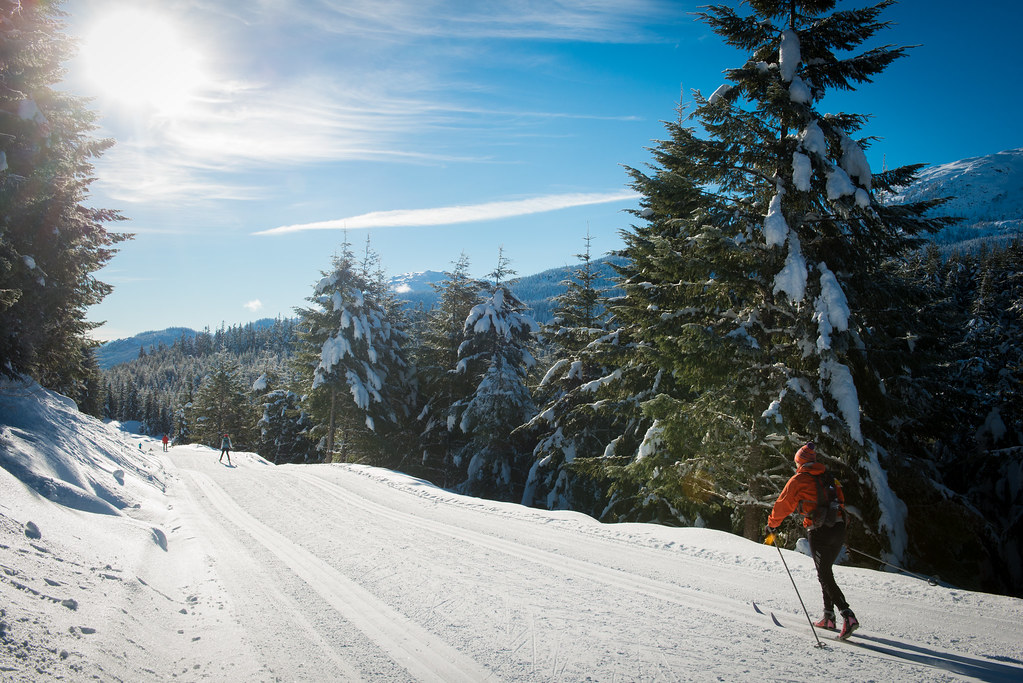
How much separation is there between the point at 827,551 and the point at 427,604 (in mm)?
4522

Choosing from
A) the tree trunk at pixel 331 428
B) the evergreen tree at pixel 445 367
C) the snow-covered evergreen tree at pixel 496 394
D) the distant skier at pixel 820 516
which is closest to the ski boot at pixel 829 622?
the distant skier at pixel 820 516

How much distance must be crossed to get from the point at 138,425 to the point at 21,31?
14249 centimetres

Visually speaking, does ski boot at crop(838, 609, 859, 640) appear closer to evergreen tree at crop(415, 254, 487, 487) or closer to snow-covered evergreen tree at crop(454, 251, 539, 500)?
snow-covered evergreen tree at crop(454, 251, 539, 500)

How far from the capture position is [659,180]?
10.9m

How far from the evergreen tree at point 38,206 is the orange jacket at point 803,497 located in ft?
47.7

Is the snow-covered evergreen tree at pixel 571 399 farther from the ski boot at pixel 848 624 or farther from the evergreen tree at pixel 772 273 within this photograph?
the ski boot at pixel 848 624

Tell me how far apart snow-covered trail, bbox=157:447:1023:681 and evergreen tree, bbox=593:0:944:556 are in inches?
99.0

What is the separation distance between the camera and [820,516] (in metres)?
5.45

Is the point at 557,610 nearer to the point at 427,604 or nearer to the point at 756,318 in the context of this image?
the point at 427,604

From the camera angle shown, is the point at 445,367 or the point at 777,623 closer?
the point at 777,623

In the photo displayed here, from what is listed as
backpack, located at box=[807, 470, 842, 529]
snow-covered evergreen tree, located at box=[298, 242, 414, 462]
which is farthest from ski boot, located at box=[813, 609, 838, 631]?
snow-covered evergreen tree, located at box=[298, 242, 414, 462]

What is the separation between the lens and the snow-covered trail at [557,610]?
4.53 meters

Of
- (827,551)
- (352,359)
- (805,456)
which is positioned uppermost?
(352,359)

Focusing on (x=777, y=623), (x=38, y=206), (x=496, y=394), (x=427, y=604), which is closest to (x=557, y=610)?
(x=427, y=604)
